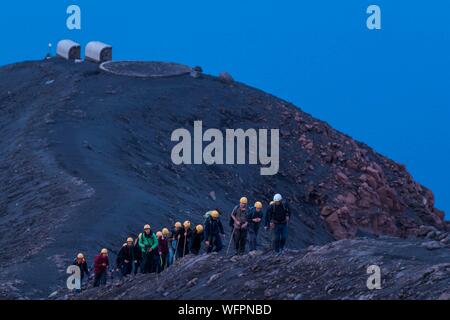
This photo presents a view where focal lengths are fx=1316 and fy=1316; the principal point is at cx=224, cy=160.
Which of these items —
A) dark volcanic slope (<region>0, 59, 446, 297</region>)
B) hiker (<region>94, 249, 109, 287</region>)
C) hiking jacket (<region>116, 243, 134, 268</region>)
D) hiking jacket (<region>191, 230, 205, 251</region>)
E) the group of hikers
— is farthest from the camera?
dark volcanic slope (<region>0, 59, 446, 297</region>)

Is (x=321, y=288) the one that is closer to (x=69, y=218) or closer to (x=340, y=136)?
(x=69, y=218)

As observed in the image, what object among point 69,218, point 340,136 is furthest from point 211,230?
point 340,136

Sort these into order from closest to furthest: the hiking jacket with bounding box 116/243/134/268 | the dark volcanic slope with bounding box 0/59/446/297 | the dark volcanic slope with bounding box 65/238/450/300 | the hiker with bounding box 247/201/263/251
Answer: the dark volcanic slope with bounding box 65/238/450/300 → the hiker with bounding box 247/201/263/251 → the hiking jacket with bounding box 116/243/134/268 → the dark volcanic slope with bounding box 0/59/446/297

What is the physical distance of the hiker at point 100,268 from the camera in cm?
3462

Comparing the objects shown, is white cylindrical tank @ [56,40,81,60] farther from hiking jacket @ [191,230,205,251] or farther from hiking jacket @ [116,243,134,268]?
hiking jacket @ [191,230,205,251]

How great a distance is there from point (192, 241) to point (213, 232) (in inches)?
40.7

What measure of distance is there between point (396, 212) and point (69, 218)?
86.4 feet

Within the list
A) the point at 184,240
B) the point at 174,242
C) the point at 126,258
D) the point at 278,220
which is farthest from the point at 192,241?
the point at 278,220

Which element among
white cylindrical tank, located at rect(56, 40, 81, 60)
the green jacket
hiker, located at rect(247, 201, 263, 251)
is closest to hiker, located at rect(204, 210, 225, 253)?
hiker, located at rect(247, 201, 263, 251)

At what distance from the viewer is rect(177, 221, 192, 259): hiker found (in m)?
35.6

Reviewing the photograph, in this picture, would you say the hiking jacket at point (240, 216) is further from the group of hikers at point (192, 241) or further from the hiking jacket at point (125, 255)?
the hiking jacket at point (125, 255)

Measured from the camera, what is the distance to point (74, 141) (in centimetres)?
5478

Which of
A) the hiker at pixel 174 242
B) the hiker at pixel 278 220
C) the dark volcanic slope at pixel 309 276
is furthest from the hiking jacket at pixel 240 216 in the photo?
the hiker at pixel 174 242

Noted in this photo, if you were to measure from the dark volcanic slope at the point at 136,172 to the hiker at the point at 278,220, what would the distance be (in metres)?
6.96
